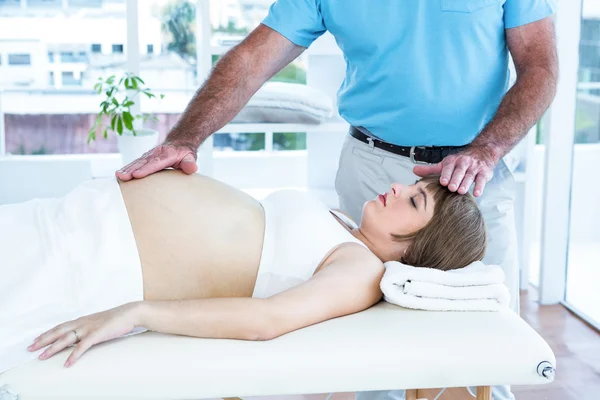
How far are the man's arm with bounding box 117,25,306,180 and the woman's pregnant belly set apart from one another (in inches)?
8.7

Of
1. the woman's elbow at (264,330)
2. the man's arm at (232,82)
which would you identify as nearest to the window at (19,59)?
the man's arm at (232,82)

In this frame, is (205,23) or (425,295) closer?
(425,295)

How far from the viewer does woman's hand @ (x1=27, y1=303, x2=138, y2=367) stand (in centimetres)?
127

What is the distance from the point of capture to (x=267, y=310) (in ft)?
4.47

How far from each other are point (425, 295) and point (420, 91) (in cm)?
62

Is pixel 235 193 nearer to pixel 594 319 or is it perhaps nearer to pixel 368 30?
pixel 368 30

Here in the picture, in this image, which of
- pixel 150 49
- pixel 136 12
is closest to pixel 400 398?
pixel 136 12

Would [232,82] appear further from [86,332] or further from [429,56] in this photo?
[86,332]

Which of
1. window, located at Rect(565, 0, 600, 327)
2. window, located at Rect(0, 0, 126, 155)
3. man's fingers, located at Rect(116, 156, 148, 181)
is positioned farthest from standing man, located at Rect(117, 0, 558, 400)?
window, located at Rect(0, 0, 126, 155)

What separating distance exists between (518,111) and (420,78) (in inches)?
9.9

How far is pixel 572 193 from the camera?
3.26m

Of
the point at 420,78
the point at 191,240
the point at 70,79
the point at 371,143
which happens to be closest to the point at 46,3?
the point at 70,79

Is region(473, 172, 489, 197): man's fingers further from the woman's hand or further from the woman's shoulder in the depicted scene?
the woman's hand

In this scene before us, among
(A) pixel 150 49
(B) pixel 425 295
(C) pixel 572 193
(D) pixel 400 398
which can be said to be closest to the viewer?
(B) pixel 425 295
